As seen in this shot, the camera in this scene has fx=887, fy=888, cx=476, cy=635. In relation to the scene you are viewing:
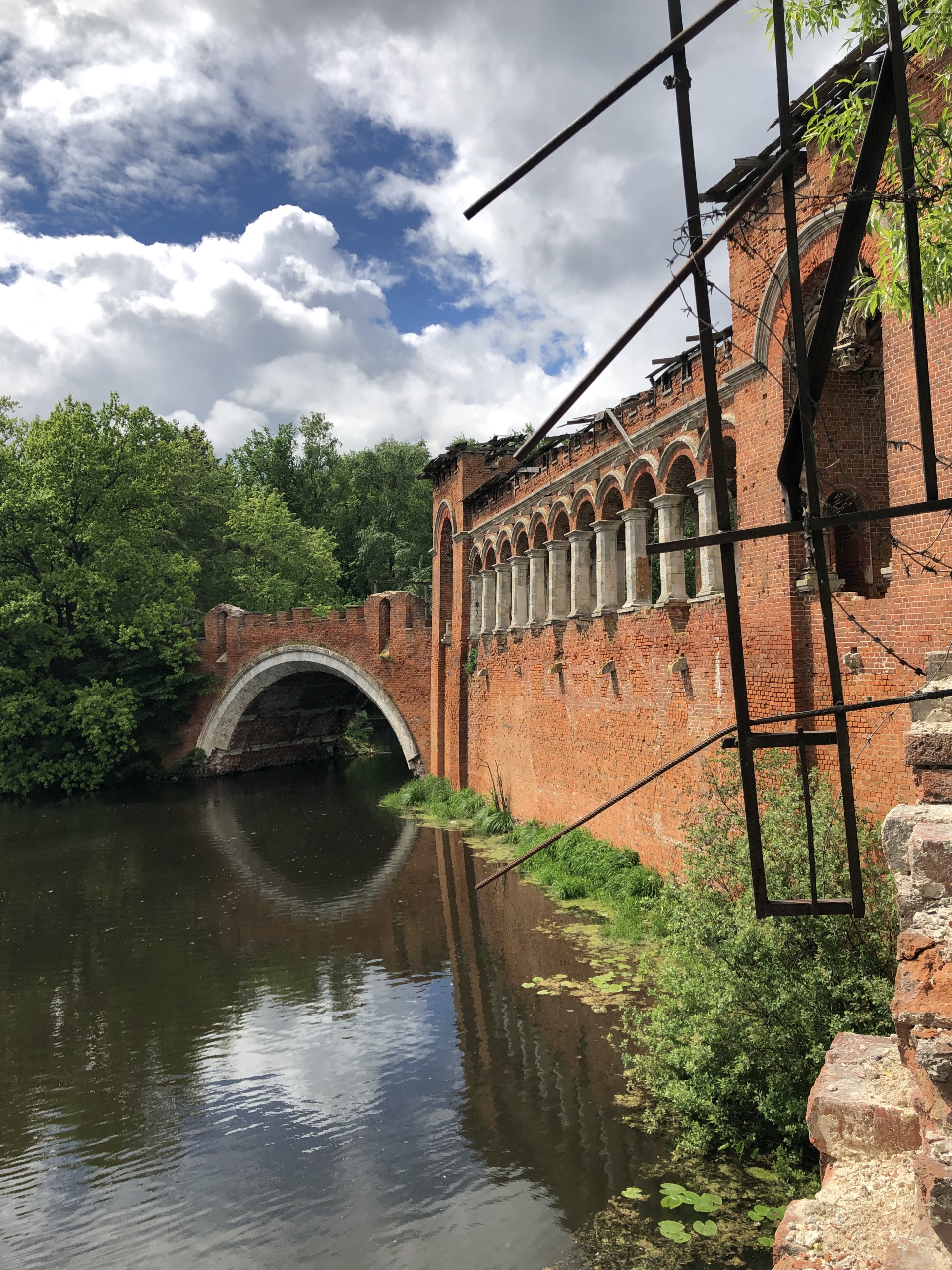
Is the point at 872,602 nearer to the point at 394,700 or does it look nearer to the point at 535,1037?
the point at 535,1037

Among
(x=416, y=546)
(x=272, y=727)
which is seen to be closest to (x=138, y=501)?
(x=272, y=727)

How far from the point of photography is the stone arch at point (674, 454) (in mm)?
11594

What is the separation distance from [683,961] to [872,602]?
366 cm

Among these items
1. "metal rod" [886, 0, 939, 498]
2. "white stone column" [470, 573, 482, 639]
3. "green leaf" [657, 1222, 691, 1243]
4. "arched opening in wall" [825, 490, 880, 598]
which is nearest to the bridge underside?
"white stone column" [470, 573, 482, 639]

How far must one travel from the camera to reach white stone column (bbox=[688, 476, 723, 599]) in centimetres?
1098

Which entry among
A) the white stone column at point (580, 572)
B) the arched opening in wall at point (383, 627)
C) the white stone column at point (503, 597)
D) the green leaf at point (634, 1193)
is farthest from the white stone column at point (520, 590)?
the green leaf at point (634, 1193)

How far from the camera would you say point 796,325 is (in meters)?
4.11

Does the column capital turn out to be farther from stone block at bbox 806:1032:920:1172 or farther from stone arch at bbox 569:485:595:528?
stone block at bbox 806:1032:920:1172

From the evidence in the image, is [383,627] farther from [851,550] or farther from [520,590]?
[851,550]

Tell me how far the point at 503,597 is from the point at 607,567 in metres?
5.69

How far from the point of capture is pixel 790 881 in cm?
677

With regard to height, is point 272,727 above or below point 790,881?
above

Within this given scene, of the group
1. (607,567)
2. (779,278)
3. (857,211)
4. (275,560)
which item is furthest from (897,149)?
(275,560)

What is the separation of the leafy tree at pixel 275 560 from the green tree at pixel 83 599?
746 cm
